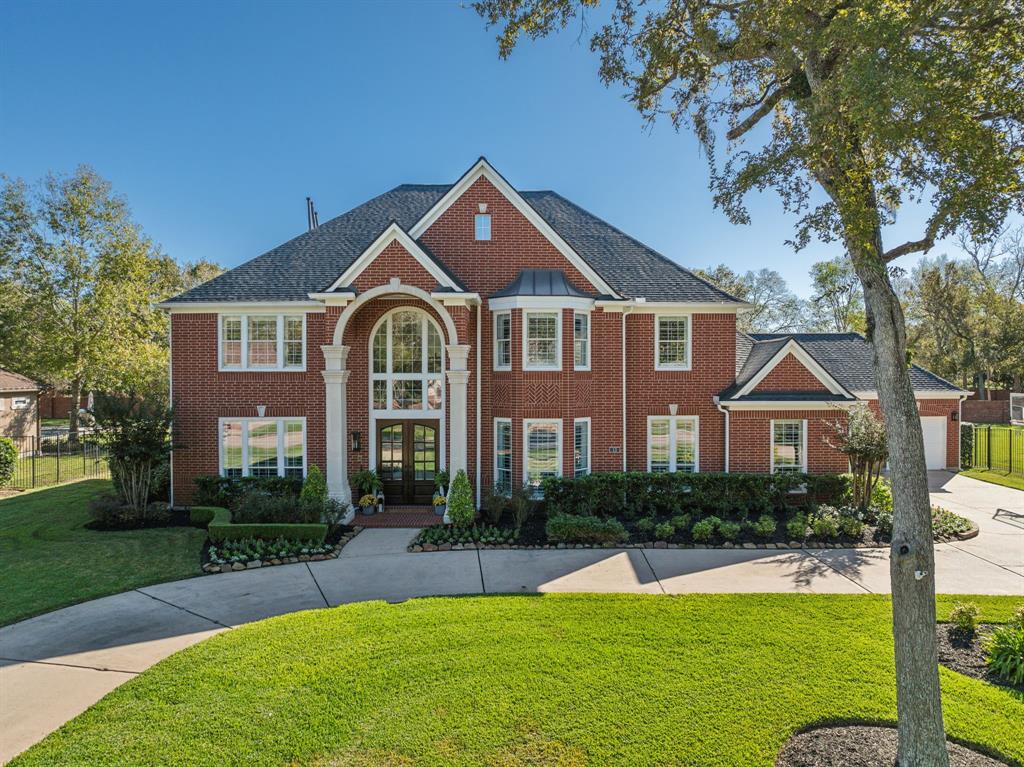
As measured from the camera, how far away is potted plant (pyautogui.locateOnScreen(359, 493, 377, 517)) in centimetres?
1391

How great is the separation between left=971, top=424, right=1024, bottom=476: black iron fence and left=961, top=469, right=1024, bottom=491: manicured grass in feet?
1.24

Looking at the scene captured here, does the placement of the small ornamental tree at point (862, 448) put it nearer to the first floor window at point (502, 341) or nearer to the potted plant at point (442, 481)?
the first floor window at point (502, 341)

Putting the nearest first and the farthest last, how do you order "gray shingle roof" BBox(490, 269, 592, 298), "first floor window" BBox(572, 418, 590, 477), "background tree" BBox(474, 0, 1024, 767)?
"background tree" BBox(474, 0, 1024, 767) → "gray shingle roof" BBox(490, 269, 592, 298) → "first floor window" BBox(572, 418, 590, 477)

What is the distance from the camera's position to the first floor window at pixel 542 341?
13.9 m

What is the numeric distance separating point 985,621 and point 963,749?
3748 millimetres

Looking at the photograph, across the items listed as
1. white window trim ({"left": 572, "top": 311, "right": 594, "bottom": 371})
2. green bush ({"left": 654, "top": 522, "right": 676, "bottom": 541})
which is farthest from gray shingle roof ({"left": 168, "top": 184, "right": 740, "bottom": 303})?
green bush ({"left": 654, "top": 522, "right": 676, "bottom": 541})

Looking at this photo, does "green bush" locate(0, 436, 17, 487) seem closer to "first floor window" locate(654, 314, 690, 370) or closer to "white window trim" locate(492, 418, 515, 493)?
"white window trim" locate(492, 418, 515, 493)

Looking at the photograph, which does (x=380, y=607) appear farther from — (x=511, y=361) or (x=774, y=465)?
(x=774, y=465)

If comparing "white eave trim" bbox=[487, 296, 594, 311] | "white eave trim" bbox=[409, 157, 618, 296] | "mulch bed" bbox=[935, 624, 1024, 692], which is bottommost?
"mulch bed" bbox=[935, 624, 1024, 692]

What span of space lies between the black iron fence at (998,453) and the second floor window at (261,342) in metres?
24.8

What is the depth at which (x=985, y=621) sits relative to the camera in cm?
748

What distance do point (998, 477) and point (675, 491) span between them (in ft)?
47.2

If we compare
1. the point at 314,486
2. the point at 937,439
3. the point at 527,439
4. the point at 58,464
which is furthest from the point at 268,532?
the point at 937,439

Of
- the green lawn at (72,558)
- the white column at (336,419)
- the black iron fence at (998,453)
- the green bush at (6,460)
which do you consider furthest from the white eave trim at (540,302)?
the green bush at (6,460)
